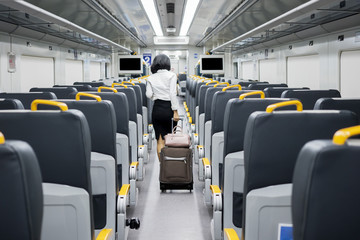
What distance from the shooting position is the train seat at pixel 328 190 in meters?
1.19

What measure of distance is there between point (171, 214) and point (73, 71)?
380 inches

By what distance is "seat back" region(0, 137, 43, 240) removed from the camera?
1216mm

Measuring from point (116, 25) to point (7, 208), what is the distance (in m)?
12.7

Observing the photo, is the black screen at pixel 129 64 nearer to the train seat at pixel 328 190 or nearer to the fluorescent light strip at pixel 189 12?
the fluorescent light strip at pixel 189 12

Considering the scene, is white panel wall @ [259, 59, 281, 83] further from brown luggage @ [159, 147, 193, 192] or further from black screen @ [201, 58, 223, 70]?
brown luggage @ [159, 147, 193, 192]

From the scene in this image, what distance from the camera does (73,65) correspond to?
1357cm

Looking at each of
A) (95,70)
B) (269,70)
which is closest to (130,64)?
(95,70)

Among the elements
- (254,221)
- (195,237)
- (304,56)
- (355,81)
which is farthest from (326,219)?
(304,56)

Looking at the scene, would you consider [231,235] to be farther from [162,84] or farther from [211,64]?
[211,64]

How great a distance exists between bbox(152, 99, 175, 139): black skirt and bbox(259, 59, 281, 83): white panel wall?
21.7 ft

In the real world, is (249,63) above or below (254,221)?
above

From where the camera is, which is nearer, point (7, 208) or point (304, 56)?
point (7, 208)

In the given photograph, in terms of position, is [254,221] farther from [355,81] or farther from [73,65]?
[73,65]

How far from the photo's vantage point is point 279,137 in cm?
214
